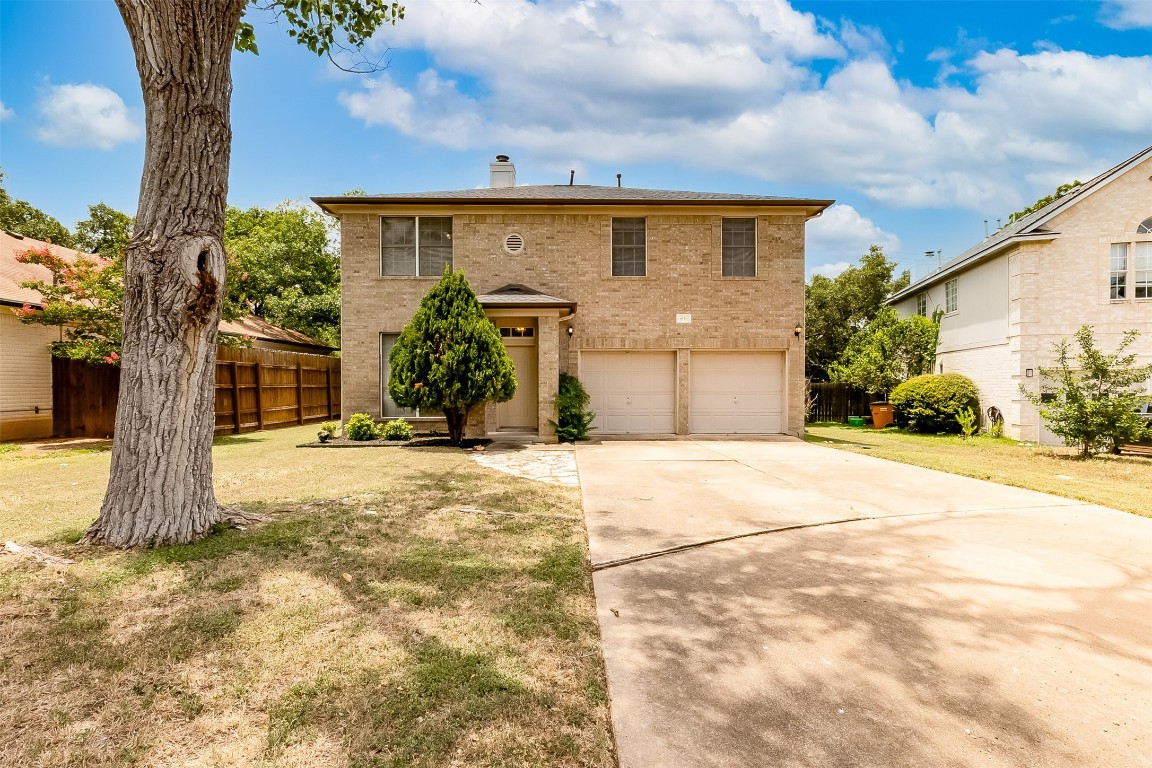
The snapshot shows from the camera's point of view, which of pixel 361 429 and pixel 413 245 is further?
pixel 413 245

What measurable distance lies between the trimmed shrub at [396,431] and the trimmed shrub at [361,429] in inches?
8.1

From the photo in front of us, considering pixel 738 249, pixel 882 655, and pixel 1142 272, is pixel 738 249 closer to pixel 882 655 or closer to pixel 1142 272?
pixel 1142 272

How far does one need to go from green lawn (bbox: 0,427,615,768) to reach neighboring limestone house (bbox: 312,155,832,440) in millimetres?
8267

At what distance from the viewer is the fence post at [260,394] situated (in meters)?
15.0

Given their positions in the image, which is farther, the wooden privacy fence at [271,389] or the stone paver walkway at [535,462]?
the wooden privacy fence at [271,389]

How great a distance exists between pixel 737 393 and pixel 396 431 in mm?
8379

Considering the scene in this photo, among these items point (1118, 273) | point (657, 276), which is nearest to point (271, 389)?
point (657, 276)

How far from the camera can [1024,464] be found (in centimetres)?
987

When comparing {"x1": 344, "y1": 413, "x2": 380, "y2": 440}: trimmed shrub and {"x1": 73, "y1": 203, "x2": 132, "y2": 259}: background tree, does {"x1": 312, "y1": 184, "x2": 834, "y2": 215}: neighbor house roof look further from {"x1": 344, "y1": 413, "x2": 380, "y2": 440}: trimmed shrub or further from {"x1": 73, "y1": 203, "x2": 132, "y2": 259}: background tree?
{"x1": 73, "y1": 203, "x2": 132, "y2": 259}: background tree

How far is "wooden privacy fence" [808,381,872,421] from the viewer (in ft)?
65.1

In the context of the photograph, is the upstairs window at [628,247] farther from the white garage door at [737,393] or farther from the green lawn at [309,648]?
the green lawn at [309,648]

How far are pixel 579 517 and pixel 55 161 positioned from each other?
1959cm

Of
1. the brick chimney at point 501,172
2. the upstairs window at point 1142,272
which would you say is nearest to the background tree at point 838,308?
the upstairs window at point 1142,272

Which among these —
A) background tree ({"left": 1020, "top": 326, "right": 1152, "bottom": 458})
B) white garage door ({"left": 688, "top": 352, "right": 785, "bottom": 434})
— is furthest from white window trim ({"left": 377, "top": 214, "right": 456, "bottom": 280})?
background tree ({"left": 1020, "top": 326, "right": 1152, "bottom": 458})
